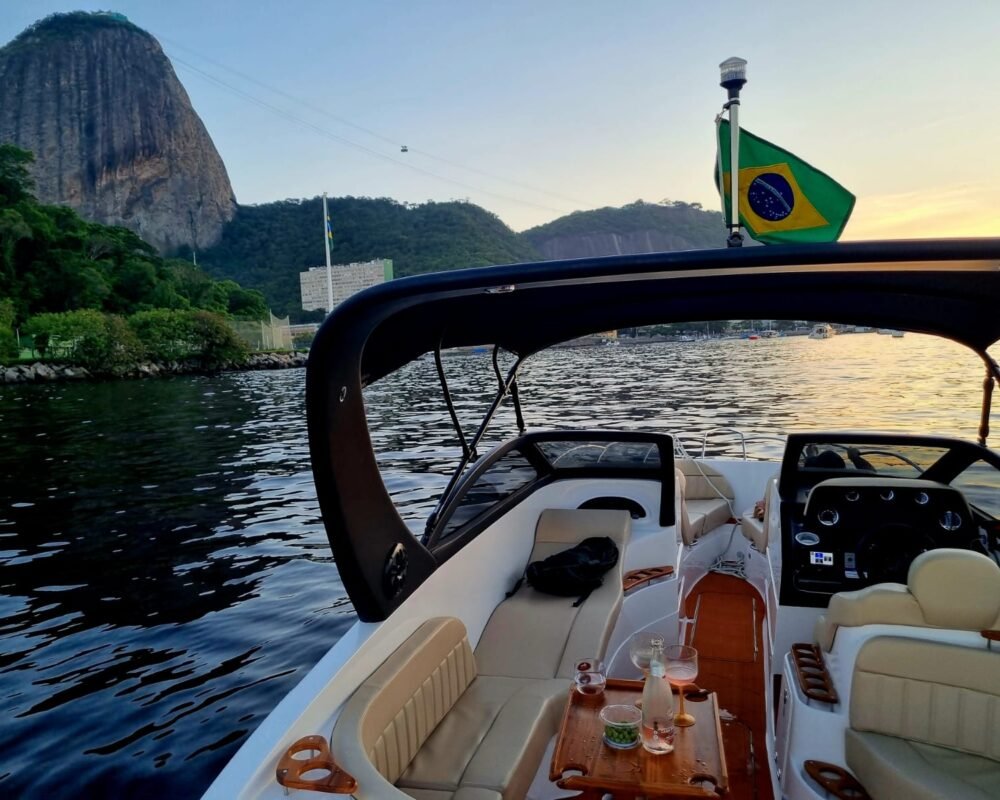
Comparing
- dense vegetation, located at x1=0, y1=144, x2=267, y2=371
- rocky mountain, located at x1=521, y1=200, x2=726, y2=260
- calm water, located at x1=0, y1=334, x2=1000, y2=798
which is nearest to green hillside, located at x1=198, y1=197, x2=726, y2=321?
rocky mountain, located at x1=521, y1=200, x2=726, y2=260

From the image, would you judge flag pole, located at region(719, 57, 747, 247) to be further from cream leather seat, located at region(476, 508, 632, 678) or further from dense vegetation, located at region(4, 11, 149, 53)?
dense vegetation, located at region(4, 11, 149, 53)

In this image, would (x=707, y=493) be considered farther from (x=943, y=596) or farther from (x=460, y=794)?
(x=460, y=794)

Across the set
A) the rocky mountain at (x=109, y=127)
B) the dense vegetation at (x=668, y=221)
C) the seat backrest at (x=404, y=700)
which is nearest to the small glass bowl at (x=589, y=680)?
the seat backrest at (x=404, y=700)

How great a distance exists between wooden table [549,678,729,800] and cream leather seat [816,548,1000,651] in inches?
27.2

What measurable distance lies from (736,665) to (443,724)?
1883 millimetres

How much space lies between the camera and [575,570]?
3.87 metres

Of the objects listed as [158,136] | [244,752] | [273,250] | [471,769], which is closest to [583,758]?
[471,769]

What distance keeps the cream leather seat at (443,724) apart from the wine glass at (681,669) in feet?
1.90

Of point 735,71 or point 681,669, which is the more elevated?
point 735,71

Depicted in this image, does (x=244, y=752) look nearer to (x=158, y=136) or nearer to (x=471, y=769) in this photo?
(x=471, y=769)

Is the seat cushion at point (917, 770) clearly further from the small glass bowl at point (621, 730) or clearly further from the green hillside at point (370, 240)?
the green hillside at point (370, 240)

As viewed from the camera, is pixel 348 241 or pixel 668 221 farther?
pixel 348 241

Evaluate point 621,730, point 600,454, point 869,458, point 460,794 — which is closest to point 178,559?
point 600,454

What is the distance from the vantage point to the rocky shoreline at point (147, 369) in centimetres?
3888
